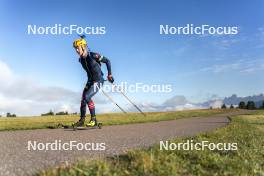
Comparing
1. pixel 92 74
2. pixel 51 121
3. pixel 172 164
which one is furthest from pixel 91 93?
pixel 51 121

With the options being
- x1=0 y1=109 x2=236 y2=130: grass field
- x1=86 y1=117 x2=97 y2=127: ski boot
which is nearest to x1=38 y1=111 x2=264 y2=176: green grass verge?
x1=86 y1=117 x2=97 y2=127: ski boot

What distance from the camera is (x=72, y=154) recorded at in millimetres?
7883

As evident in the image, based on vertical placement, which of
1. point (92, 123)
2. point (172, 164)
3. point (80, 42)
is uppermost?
point (80, 42)

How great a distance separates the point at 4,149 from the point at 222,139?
17.3 feet

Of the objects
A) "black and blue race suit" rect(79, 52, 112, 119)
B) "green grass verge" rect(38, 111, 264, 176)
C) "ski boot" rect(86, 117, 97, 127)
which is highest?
"black and blue race suit" rect(79, 52, 112, 119)

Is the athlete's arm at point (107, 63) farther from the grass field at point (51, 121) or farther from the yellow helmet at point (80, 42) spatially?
the grass field at point (51, 121)

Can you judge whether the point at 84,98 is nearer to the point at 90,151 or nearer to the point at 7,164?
the point at 90,151

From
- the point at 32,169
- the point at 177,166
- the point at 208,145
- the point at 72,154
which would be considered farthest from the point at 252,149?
the point at 32,169

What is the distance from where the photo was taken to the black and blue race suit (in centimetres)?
1320

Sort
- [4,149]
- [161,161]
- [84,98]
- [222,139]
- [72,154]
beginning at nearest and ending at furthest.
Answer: [161,161] < [72,154] < [4,149] < [222,139] < [84,98]

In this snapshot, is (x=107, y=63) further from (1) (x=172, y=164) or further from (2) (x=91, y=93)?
(1) (x=172, y=164)

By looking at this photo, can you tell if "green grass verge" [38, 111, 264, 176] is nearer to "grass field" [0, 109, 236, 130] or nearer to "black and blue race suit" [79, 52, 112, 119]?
"black and blue race suit" [79, 52, 112, 119]

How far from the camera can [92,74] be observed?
13.3 meters

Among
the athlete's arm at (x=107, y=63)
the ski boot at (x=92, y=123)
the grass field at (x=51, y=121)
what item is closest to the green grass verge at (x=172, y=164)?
the athlete's arm at (x=107, y=63)
